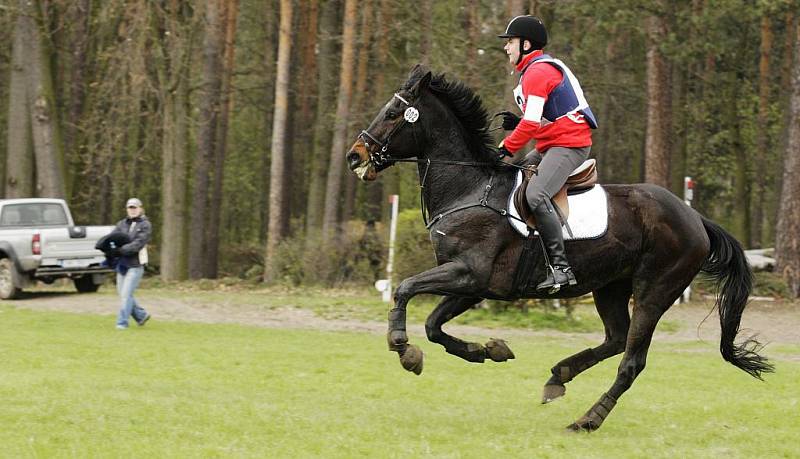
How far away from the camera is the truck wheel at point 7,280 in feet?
70.0

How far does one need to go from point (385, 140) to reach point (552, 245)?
1559 millimetres

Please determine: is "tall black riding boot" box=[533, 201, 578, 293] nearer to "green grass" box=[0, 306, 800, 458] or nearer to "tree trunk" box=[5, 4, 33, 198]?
"green grass" box=[0, 306, 800, 458]

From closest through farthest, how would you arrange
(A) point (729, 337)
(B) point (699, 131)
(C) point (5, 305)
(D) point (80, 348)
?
(A) point (729, 337) < (D) point (80, 348) < (C) point (5, 305) < (B) point (699, 131)

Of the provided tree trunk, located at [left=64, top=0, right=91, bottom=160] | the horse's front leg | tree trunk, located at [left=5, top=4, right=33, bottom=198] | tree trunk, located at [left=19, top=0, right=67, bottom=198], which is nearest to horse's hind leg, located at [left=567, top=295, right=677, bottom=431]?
the horse's front leg

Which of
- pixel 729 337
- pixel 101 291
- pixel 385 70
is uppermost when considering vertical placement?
pixel 385 70

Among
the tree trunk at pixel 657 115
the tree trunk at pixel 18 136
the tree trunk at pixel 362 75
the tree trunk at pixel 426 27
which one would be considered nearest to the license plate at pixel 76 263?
the tree trunk at pixel 18 136

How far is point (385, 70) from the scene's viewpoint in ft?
94.0

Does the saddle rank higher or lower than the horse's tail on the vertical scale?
higher

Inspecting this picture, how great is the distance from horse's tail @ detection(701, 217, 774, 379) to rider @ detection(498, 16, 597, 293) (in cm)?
167

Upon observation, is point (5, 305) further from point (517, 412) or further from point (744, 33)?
point (744, 33)

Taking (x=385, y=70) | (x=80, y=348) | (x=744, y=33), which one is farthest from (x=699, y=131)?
(x=80, y=348)

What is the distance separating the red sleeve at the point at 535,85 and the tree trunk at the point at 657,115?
16.0 m

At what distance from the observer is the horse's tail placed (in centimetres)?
921

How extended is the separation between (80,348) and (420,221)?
6992 mm
